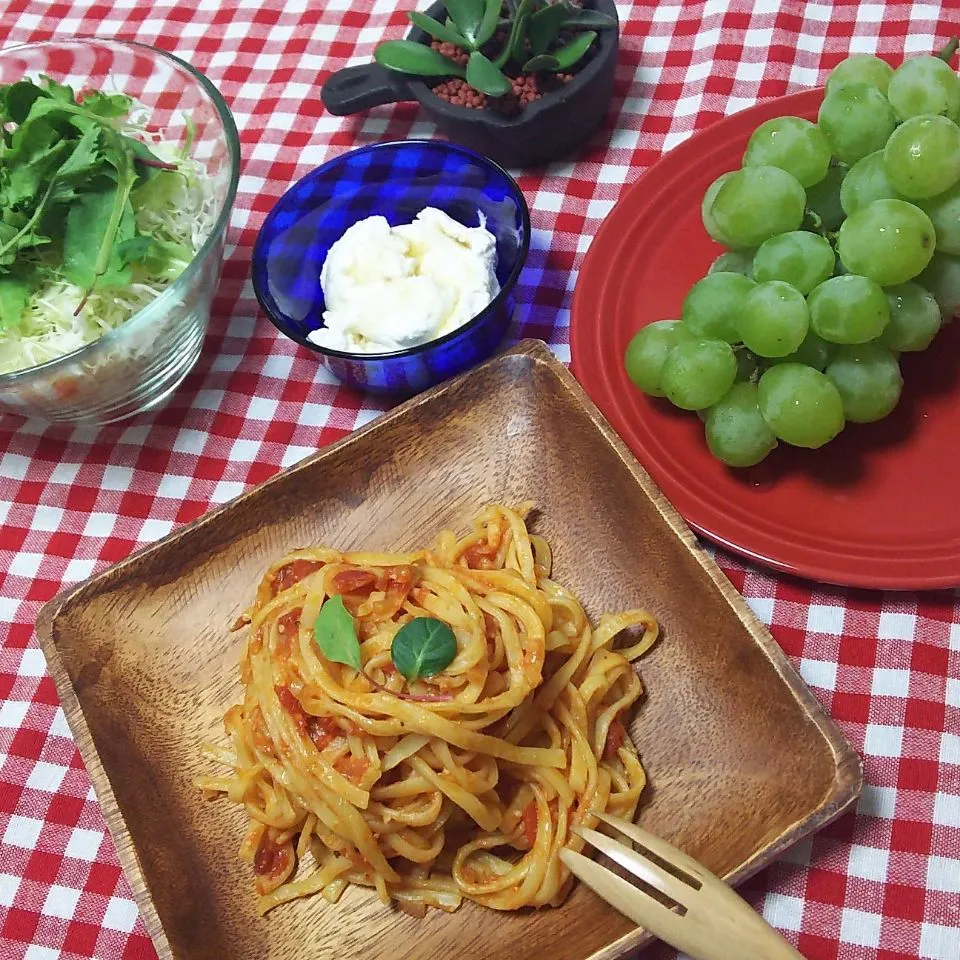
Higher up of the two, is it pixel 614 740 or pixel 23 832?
pixel 614 740

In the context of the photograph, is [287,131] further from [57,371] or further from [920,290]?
[920,290]

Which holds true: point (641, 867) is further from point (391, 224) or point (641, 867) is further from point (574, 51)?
point (574, 51)

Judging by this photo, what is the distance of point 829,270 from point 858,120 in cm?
18

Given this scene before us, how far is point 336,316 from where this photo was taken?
4.43ft

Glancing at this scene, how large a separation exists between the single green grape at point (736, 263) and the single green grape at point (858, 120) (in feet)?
0.49

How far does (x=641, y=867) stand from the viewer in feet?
2.97

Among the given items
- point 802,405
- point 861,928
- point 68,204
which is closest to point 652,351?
point 802,405

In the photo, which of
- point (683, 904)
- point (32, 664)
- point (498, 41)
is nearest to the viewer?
point (683, 904)

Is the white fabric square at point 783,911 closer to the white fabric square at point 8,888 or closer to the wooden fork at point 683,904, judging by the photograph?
the wooden fork at point 683,904

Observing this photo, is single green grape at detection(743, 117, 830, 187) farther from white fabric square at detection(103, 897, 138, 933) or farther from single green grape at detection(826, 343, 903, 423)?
white fabric square at detection(103, 897, 138, 933)

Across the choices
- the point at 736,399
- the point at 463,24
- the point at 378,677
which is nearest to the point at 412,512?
the point at 378,677

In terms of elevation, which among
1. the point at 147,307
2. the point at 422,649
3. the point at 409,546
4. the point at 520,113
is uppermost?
the point at 520,113

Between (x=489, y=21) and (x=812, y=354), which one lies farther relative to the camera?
(x=489, y=21)

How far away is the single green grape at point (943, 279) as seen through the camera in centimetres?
113
